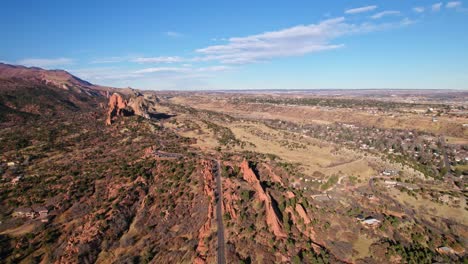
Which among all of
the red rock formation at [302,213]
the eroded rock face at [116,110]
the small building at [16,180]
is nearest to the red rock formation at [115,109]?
the eroded rock face at [116,110]

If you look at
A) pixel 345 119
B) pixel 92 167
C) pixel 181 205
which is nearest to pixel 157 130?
pixel 92 167

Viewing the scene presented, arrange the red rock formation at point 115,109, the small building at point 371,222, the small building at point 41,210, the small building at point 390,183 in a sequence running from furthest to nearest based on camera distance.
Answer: the red rock formation at point 115,109
the small building at point 390,183
the small building at point 41,210
the small building at point 371,222

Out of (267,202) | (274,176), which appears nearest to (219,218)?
(267,202)

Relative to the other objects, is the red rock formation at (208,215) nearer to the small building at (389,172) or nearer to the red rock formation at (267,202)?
the red rock formation at (267,202)

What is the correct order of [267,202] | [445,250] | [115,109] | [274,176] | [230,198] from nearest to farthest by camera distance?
[445,250], [267,202], [230,198], [274,176], [115,109]

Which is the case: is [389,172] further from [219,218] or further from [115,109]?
[115,109]

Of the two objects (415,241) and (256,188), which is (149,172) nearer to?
(256,188)

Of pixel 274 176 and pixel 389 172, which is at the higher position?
pixel 274 176
